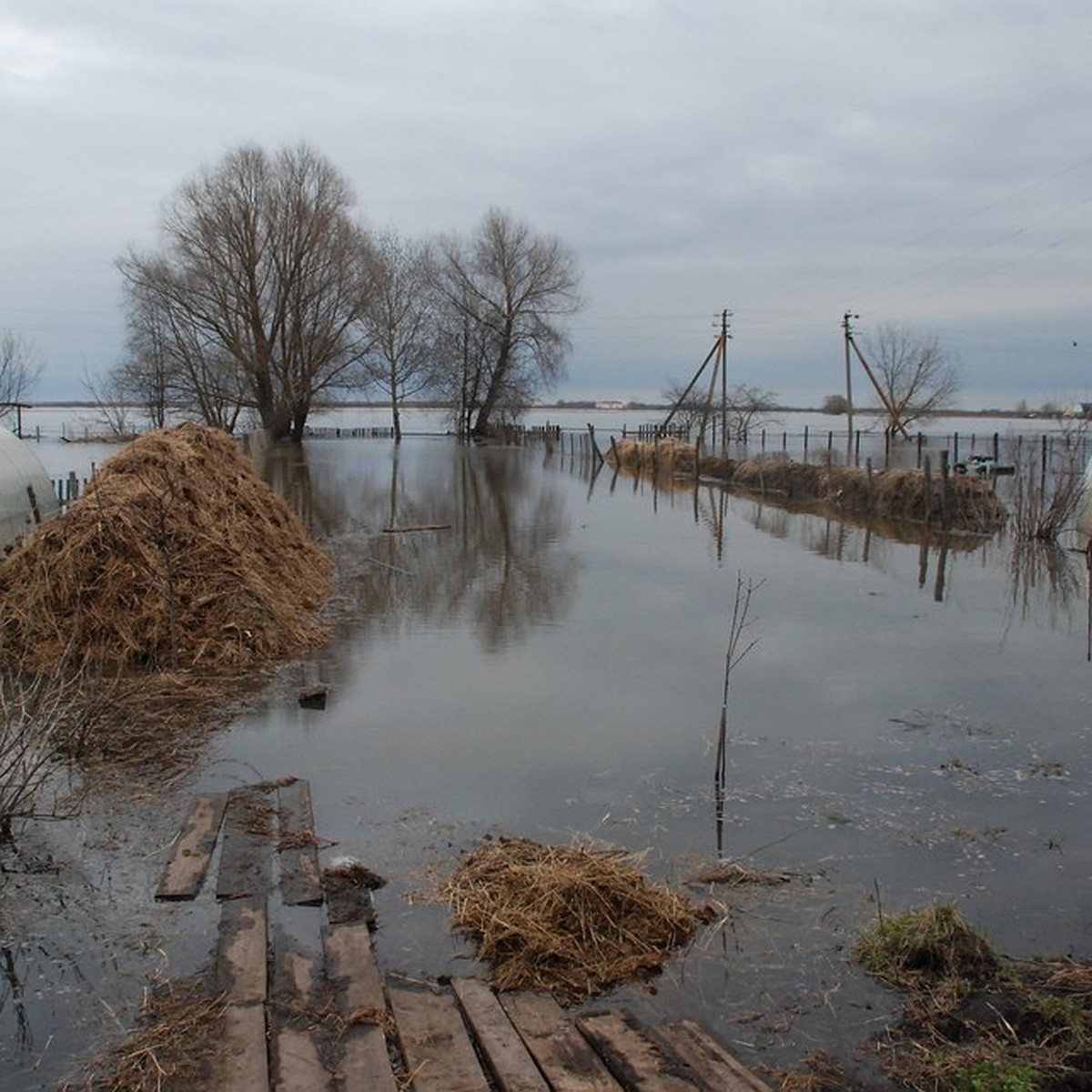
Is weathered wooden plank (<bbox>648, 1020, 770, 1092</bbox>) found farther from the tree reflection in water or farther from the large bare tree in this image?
the large bare tree

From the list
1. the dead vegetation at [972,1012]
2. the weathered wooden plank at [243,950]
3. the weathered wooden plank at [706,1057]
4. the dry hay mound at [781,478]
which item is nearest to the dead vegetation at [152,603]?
the weathered wooden plank at [243,950]

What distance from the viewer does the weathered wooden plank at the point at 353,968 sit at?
4.49 m

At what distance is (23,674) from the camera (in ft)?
32.2

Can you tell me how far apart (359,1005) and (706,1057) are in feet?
4.35

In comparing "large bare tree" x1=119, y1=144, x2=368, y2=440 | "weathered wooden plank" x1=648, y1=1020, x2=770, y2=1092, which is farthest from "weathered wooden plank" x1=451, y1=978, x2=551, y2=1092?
"large bare tree" x1=119, y1=144, x2=368, y2=440

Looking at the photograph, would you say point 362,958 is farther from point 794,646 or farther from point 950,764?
point 794,646

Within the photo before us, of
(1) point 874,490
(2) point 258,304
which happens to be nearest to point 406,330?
(2) point 258,304

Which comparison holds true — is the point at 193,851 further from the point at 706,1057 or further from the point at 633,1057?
the point at 706,1057

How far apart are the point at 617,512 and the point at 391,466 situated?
1775 centimetres

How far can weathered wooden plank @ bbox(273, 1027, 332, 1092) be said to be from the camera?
3879 millimetres

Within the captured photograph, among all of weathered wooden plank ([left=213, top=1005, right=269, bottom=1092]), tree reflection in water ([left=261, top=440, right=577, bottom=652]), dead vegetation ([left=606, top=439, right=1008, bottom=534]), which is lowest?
weathered wooden plank ([left=213, top=1005, right=269, bottom=1092])

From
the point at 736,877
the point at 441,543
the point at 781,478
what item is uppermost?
the point at 781,478

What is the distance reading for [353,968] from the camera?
4.77 metres

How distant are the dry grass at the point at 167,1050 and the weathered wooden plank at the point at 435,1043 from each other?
672 millimetres
